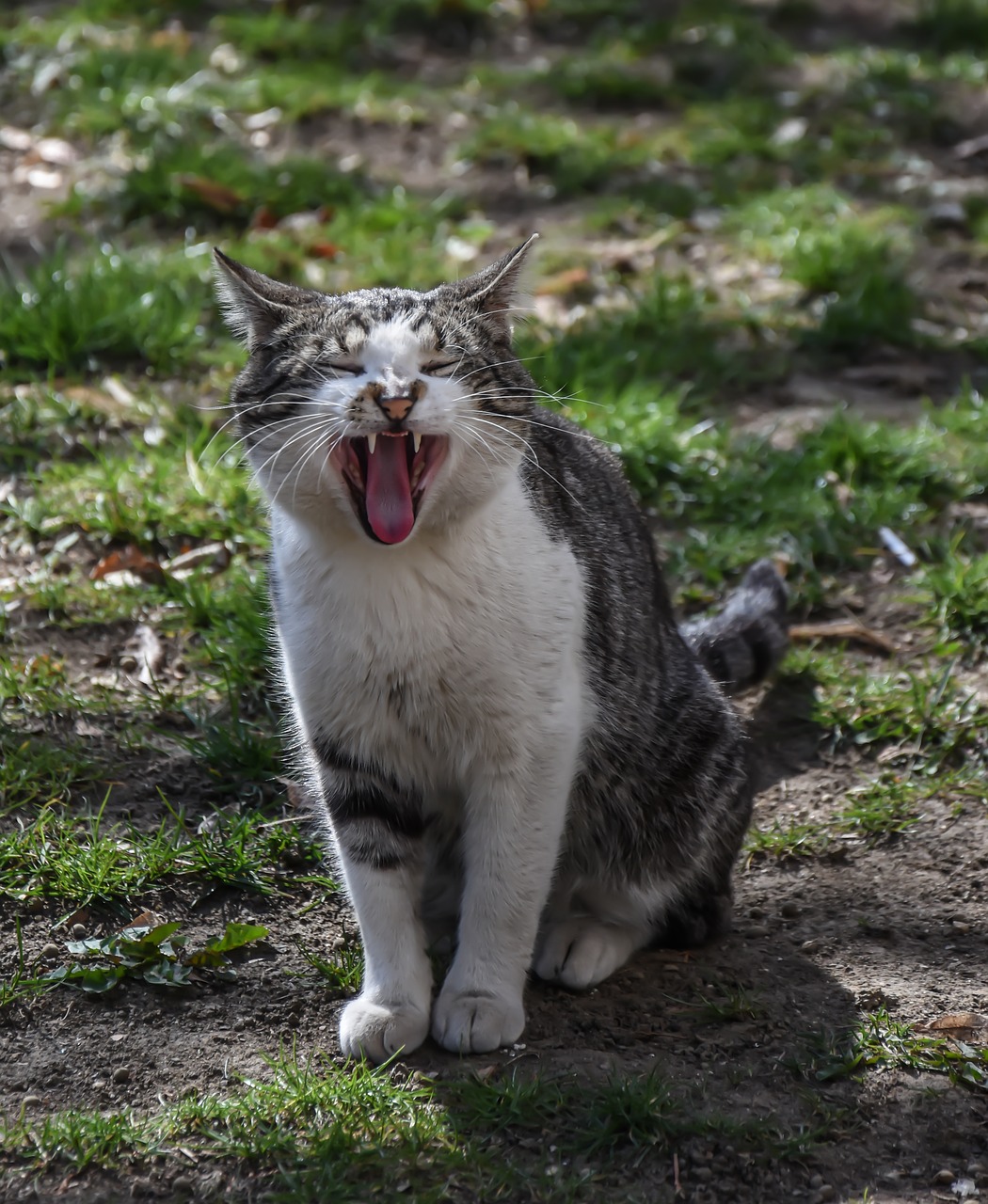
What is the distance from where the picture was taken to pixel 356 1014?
2.47 metres

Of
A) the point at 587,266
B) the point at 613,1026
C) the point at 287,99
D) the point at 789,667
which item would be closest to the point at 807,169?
the point at 587,266

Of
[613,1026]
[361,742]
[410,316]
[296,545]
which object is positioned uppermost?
[410,316]

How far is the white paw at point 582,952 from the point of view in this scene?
2721mm

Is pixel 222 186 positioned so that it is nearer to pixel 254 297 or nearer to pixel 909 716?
pixel 254 297

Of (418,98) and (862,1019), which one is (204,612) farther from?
(418,98)

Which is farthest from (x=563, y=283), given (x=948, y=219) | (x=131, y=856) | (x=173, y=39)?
(x=131, y=856)

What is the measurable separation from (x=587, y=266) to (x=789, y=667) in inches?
91.7

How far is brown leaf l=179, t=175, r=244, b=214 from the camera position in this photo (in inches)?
215

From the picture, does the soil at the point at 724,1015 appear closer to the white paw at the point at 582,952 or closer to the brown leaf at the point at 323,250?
the white paw at the point at 582,952

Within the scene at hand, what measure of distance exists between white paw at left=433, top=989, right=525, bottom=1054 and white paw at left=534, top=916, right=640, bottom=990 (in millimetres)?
221

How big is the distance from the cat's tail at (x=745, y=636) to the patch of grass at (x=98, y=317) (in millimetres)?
2175

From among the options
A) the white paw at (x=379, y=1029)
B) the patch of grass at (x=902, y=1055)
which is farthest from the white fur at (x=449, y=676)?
the patch of grass at (x=902, y=1055)

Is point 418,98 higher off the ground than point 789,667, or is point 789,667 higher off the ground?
point 418,98

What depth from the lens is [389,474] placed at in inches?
91.0
